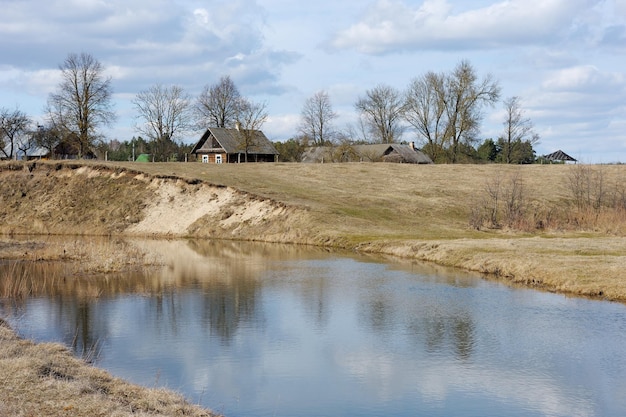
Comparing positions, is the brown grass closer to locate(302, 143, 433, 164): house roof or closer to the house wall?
the house wall

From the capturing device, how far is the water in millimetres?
16766

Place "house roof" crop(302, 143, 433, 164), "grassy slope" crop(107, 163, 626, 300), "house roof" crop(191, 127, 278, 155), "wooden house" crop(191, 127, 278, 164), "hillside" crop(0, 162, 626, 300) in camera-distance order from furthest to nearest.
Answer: "house roof" crop(302, 143, 433, 164) < "house roof" crop(191, 127, 278, 155) < "wooden house" crop(191, 127, 278, 164) < "hillside" crop(0, 162, 626, 300) < "grassy slope" crop(107, 163, 626, 300)

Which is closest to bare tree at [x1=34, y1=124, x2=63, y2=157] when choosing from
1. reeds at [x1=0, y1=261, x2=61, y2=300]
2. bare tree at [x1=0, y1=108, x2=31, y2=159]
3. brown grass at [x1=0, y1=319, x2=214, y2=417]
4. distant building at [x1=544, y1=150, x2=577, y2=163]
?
bare tree at [x1=0, y1=108, x2=31, y2=159]

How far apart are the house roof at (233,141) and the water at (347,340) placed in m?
66.6

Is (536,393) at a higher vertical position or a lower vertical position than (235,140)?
lower

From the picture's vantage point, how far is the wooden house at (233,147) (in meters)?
101

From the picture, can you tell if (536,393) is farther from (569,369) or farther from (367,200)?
(367,200)

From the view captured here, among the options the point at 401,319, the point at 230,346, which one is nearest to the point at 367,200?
the point at 401,319

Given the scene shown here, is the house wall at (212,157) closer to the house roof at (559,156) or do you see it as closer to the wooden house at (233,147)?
the wooden house at (233,147)

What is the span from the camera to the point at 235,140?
340 ft

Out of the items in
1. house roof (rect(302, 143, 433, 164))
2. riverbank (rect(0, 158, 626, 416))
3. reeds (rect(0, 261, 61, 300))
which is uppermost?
house roof (rect(302, 143, 433, 164))

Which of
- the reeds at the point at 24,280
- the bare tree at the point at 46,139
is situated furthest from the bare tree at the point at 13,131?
the reeds at the point at 24,280

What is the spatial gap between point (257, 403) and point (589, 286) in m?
19.1

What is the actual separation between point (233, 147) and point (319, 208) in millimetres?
45594
